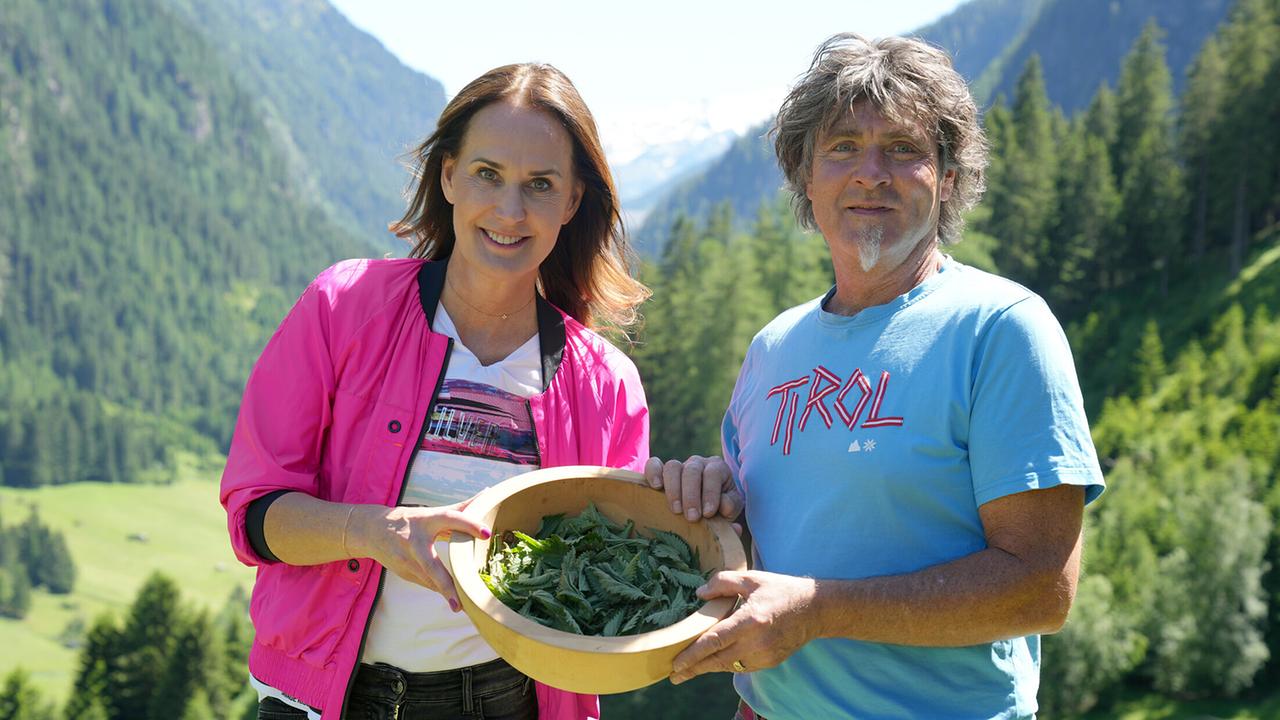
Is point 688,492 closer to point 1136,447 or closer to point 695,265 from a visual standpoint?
point 1136,447

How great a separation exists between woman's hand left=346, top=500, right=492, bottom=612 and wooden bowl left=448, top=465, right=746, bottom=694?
0.18 ft

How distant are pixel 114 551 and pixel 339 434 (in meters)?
143

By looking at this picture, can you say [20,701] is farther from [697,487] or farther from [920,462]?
[920,462]

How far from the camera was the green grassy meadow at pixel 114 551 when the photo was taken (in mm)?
104500

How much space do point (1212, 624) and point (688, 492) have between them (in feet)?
139

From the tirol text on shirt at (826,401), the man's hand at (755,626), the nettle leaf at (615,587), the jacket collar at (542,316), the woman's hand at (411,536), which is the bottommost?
the man's hand at (755,626)

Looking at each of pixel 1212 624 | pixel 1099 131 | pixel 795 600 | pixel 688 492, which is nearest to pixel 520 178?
pixel 688 492

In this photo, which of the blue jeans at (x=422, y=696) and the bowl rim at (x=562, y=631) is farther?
the blue jeans at (x=422, y=696)

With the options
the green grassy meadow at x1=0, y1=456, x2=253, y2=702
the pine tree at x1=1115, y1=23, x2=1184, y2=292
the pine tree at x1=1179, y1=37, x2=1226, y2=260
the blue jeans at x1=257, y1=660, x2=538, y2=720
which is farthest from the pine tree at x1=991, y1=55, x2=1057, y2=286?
the green grassy meadow at x1=0, y1=456, x2=253, y2=702

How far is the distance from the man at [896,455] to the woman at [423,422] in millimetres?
614

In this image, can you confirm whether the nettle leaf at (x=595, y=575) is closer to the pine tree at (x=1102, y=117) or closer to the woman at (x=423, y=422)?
the woman at (x=423, y=422)

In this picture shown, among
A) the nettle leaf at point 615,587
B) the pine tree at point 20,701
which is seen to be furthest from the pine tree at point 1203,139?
the pine tree at point 20,701

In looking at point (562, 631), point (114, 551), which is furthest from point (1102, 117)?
point (114, 551)

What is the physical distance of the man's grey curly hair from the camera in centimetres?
333
